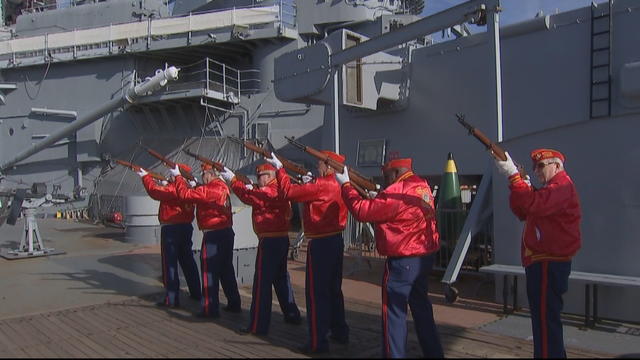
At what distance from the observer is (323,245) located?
15.2ft

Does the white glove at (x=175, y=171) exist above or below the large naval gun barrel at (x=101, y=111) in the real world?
below

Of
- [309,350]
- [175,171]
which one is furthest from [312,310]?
[175,171]

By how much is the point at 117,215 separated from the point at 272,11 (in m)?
7.28

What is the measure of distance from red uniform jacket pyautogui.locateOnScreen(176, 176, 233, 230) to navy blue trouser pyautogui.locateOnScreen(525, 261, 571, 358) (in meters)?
3.17

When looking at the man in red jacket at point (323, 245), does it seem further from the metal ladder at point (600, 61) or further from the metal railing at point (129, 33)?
the metal railing at point (129, 33)

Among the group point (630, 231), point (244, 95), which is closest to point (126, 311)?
point (630, 231)

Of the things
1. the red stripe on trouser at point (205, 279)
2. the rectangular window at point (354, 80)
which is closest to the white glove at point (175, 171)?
the red stripe on trouser at point (205, 279)

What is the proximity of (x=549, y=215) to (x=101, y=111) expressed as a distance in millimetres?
15698

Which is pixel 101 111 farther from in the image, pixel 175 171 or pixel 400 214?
pixel 400 214

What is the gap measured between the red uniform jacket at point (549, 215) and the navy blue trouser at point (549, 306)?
8 cm

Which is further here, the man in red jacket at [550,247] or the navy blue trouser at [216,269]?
the navy blue trouser at [216,269]

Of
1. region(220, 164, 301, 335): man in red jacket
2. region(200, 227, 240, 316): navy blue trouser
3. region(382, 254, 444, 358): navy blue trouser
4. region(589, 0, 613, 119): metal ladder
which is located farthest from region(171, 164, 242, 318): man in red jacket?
region(589, 0, 613, 119): metal ladder

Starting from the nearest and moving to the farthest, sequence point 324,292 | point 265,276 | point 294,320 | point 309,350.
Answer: point 309,350
point 324,292
point 265,276
point 294,320

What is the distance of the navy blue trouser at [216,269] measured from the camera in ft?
18.7
